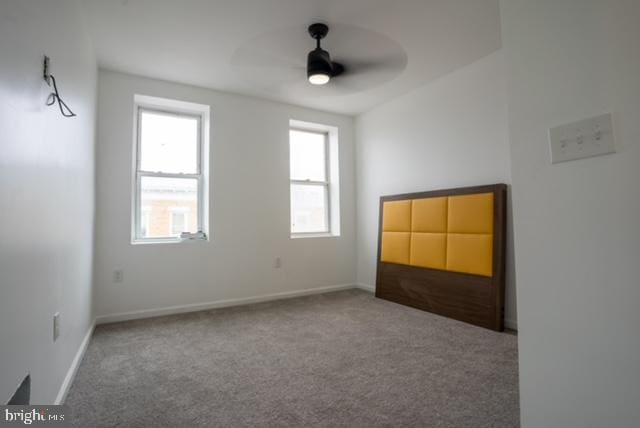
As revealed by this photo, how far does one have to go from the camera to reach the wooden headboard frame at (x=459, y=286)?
2.81 m

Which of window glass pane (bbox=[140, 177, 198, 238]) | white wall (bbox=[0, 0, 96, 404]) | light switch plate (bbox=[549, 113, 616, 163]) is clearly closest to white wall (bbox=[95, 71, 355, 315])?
window glass pane (bbox=[140, 177, 198, 238])

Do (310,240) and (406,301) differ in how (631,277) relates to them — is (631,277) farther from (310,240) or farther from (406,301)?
(310,240)

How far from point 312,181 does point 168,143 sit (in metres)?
1.92

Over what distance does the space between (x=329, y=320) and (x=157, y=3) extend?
117 inches

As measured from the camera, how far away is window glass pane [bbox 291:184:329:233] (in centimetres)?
449

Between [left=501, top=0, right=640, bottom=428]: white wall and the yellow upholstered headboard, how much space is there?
196cm

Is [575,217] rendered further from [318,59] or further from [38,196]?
[318,59]

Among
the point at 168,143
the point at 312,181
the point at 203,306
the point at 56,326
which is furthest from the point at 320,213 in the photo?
the point at 56,326

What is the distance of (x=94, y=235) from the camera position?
303 cm

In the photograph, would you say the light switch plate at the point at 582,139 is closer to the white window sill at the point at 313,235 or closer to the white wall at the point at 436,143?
the white wall at the point at 436,143

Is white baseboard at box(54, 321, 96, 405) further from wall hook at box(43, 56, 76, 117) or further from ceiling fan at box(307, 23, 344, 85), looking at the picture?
ceiling fan at box(307, 23, 344, 85)

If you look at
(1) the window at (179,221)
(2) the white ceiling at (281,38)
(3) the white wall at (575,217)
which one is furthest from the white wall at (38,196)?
(3) the white wall at (575,217)

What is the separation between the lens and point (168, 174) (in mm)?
3645

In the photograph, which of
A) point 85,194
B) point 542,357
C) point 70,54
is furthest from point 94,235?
point 542,357
